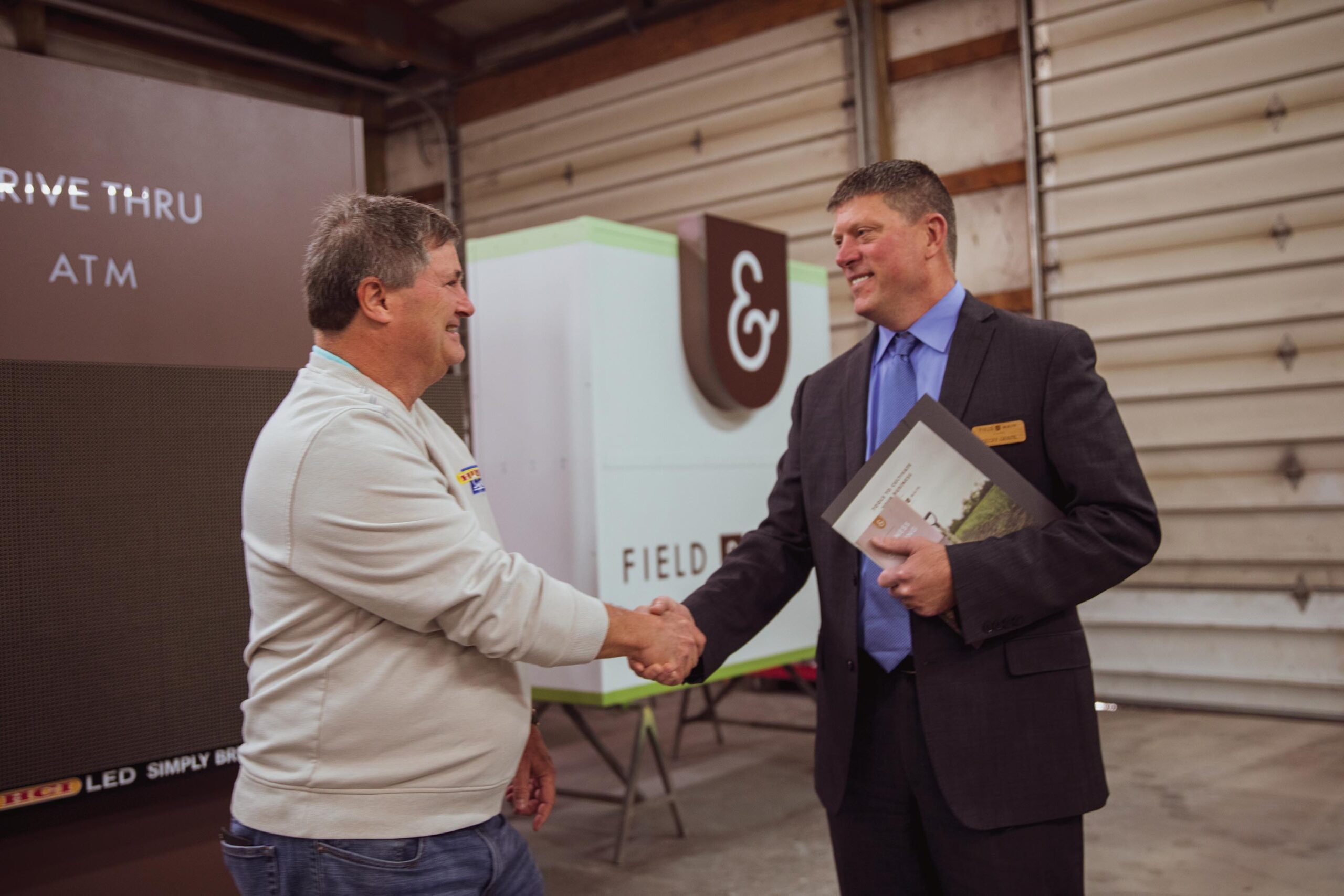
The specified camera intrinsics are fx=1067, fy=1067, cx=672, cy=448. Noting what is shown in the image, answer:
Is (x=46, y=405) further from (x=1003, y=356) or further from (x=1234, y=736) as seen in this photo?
(x=1234, y=736)

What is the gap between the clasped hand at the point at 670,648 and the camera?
5.93 ft

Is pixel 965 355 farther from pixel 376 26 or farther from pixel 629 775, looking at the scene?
pixel 376 26

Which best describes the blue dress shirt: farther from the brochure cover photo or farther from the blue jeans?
the blue jeans

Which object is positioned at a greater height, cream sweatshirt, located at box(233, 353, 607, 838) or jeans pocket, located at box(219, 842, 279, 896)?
cream sweatshirt, located at box(233, 353, 607, 838)

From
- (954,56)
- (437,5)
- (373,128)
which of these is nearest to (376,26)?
(437,5)

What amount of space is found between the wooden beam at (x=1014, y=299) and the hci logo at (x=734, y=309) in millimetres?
2363

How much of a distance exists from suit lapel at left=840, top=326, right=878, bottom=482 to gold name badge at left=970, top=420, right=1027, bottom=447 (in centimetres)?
23

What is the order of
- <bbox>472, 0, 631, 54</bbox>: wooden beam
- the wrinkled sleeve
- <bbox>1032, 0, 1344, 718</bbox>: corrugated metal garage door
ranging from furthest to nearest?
<bbox>472, 0, 631, 54</bbox>: wooden beam
<bbox>1032, 0, 1344, 718</bbox>: corrugated metal garage door
the wrinkled sleeve

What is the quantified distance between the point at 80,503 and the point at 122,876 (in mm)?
862

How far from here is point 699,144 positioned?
7621 millimetres

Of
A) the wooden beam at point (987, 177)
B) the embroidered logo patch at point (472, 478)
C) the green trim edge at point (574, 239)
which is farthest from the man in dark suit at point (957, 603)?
the wooden beam at point (987, 177)

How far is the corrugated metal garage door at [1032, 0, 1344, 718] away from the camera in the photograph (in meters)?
5.50

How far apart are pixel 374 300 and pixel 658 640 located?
71cm

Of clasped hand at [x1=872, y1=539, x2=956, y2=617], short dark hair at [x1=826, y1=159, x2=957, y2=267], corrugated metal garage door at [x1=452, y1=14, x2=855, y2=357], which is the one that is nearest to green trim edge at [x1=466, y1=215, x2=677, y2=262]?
short dark hair at [x1=826, y1=159, x2=957, y2=267]
